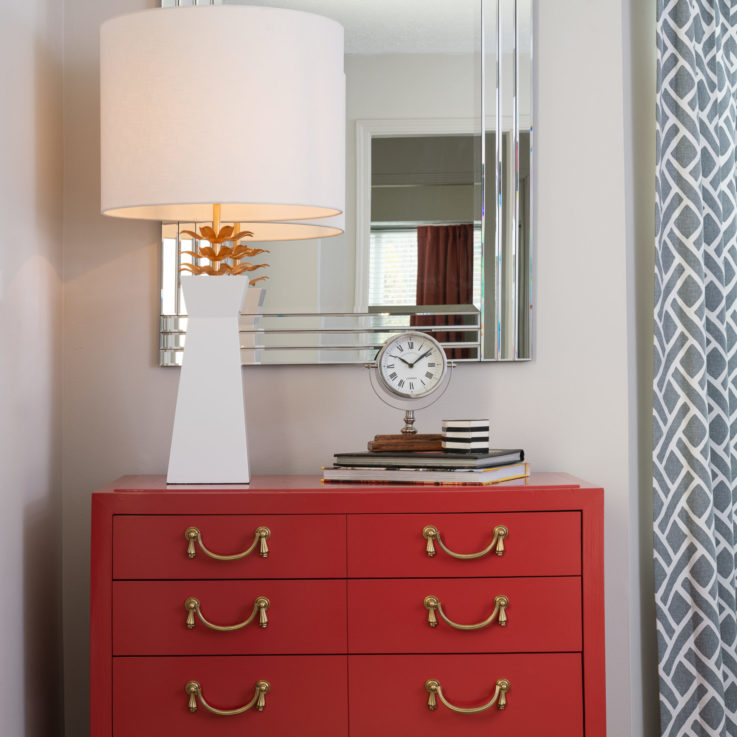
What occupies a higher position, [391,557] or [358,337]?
[358,337]

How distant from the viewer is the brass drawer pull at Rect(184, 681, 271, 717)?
4.82 ft

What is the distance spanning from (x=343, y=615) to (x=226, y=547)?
0.23 m

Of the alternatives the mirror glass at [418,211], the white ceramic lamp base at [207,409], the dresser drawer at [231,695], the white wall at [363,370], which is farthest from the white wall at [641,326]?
the white ceramic lamp base at [207,409]

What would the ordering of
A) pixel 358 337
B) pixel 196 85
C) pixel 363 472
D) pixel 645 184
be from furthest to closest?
pixel 645 184 → pixel 358 337 → pixel 363 472 → pixel 196 85

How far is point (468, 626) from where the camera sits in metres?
1.48

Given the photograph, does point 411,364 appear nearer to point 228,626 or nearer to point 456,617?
point 456,617

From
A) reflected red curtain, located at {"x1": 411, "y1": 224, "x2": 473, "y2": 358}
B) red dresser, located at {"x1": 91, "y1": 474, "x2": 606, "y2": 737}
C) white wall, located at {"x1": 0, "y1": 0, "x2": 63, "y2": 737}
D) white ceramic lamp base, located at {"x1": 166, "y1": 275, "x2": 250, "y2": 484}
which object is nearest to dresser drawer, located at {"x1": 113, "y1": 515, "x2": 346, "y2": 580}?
red dresser, located at {"x1": 91, "y1": 474, "x2": 606, "y2": 737}

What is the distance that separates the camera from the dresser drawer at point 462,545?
149 centimetres

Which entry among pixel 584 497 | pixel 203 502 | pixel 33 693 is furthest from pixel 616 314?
pixel 33 693

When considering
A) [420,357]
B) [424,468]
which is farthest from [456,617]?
[420,357]

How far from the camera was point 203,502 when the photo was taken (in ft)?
4.88

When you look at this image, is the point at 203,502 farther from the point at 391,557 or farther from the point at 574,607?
the point at 574,607

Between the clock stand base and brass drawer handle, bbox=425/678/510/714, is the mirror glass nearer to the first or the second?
the clock stand base

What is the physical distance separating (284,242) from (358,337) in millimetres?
260
